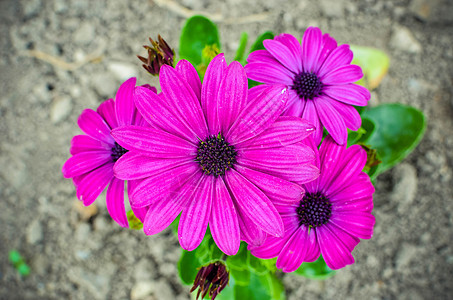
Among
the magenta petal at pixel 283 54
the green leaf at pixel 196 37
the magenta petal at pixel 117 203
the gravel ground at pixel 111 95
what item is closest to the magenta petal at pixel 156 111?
the magenta petal at pixel 117 203

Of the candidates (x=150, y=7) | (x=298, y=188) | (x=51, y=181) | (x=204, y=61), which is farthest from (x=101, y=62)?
(x=298, y=188)

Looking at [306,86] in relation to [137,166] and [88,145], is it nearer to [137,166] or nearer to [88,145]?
[137,166]

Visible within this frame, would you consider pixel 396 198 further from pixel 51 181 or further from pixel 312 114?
pixel 51 181

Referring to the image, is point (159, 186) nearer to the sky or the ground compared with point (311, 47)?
nearer to the ground

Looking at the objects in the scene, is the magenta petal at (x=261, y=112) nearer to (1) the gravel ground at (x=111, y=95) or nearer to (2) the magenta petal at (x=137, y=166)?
(2) the magenta petal at (x=137, y=166)

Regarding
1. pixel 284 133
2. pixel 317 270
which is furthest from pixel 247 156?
pixel 317 270
